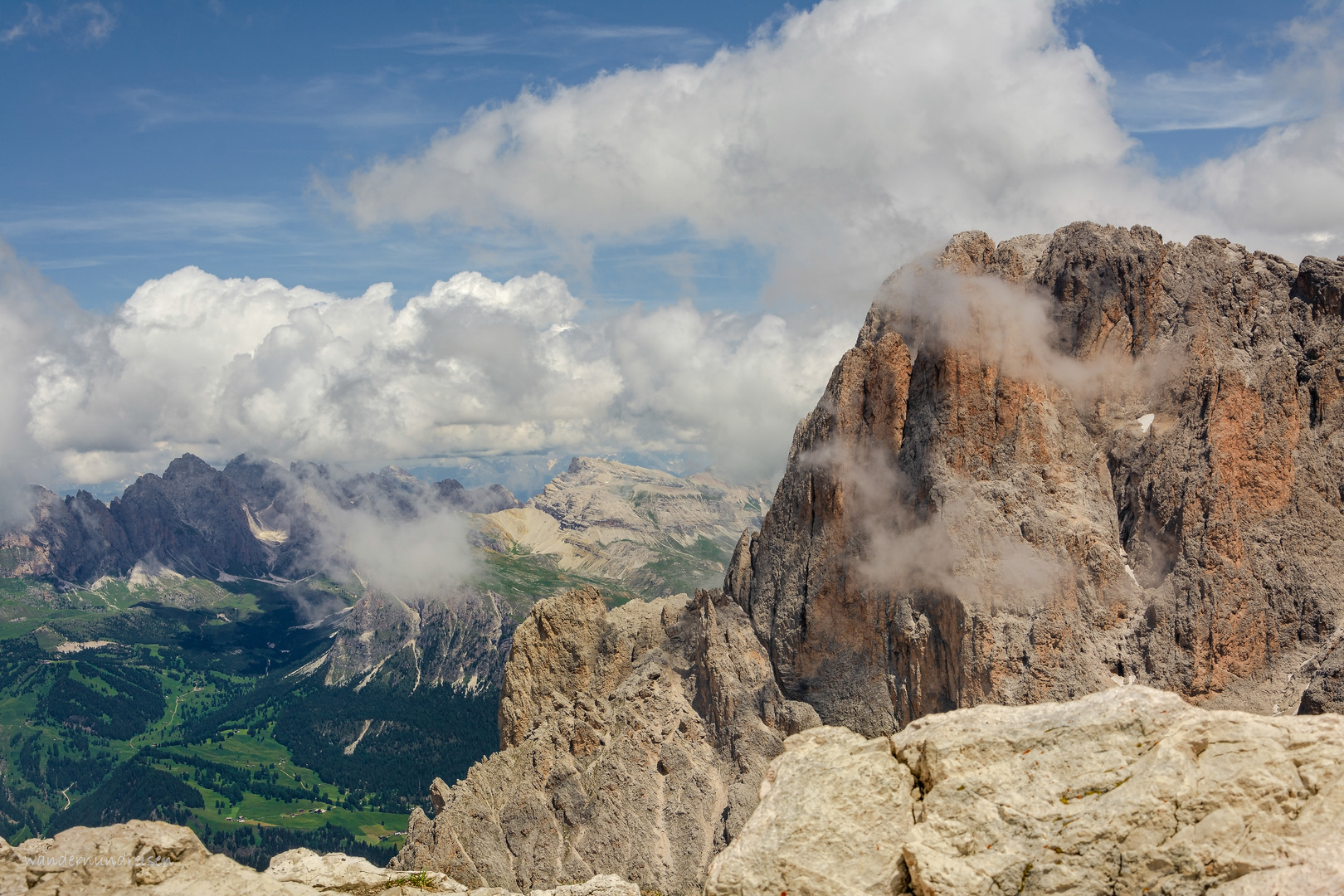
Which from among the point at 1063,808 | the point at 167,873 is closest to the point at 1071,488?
the point at 1063,808

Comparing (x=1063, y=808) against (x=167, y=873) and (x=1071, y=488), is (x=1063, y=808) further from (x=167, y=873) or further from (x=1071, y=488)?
(x=1071, y=488)

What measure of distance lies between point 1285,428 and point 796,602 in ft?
178

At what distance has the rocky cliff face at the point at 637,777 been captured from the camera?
96.8 metres

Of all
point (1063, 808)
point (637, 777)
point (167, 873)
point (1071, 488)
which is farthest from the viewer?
point (637, 777)

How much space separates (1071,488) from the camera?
9200cm

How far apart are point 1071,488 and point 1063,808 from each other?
3058 inches

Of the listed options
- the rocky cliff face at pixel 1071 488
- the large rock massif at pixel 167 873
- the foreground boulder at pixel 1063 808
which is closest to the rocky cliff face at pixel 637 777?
the rocky cliff face at pixel 1071 488

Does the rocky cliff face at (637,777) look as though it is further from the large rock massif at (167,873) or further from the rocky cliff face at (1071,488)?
the large rock massif at (167,873)

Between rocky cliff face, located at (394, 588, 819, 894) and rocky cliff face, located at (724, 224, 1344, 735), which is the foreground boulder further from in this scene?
rocky cliff face, located at (394, 588, 819, 894)

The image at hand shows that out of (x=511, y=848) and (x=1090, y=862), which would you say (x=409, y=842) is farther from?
(x=1090, y=862)

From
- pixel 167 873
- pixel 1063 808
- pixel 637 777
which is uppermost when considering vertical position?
pixel 1063 808

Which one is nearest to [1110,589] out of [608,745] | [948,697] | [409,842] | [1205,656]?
[1205,656]

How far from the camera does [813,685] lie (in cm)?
10450

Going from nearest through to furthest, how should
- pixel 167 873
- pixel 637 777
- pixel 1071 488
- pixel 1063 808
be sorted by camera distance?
pixel 1063 808 → pixel 167 873 → pixel 1071 488 → pixel 637 777
